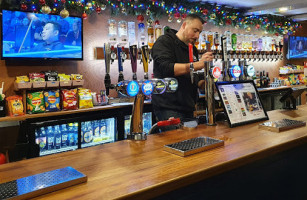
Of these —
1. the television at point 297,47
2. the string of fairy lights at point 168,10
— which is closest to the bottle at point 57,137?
the string of fairy lights at point 168,10

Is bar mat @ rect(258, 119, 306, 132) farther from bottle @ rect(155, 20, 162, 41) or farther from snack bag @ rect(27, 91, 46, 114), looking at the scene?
bottle @ rect(155, 20, 162, 41)

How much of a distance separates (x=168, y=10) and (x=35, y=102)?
2.82 m

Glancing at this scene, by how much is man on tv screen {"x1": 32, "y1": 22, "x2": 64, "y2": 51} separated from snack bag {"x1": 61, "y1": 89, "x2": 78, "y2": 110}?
1.97 ft

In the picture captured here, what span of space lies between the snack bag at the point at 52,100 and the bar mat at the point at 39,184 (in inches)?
103

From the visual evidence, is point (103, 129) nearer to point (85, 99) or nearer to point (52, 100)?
point (85, 99)

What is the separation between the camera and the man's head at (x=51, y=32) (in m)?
3.50

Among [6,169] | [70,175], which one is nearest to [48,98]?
[6,169]

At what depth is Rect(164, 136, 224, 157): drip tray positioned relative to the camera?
3.95 feet

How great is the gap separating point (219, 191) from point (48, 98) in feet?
8.91

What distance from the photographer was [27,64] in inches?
142

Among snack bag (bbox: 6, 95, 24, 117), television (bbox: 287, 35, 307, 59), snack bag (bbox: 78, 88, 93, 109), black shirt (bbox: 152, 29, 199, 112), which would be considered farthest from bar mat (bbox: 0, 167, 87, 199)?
television (bbox: 287, 35, 307, 59)

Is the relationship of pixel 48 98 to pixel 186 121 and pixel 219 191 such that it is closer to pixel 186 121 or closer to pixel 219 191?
pixel 186 121

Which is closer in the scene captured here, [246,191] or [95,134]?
[246,191]

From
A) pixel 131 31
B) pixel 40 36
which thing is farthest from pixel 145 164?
pixel 131 31
